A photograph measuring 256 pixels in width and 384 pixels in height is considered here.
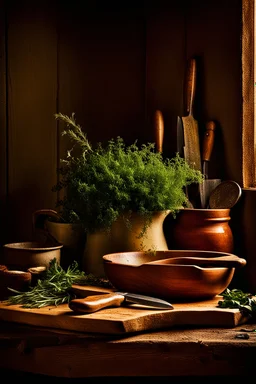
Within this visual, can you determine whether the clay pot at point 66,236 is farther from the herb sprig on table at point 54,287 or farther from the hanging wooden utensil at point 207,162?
the hanging wooden utensil at point 207,162

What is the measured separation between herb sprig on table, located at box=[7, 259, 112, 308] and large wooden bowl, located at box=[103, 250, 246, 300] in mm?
111

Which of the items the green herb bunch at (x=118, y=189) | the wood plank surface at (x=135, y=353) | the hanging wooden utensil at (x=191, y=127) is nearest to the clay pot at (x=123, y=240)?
the green herb bunch at (x=118, y=189)

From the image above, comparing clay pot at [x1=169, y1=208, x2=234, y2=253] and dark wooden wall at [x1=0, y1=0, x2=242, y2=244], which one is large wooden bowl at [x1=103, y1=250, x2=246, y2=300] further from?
dark wooden wall at [x1=0, y1=0, x2=242, y2=244]

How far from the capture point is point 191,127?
184 cm

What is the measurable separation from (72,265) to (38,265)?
0.34 feet

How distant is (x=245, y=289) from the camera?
1.71 metres

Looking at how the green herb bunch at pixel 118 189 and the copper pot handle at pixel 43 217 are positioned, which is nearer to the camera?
the green herb bunch at pixel 118 189

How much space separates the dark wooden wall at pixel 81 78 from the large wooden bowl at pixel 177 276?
2.12 feet

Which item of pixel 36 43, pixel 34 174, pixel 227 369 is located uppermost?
pixel 36 43

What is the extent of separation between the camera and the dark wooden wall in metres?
1.95

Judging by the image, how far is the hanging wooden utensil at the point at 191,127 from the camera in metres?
1.81

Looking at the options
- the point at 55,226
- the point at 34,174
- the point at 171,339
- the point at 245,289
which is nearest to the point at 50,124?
the point at 34,174

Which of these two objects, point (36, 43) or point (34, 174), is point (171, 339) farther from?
point (36, 43)

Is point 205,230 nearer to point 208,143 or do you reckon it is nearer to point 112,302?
point 208,143
